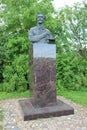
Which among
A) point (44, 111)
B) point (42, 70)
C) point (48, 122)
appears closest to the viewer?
point (48, 122)

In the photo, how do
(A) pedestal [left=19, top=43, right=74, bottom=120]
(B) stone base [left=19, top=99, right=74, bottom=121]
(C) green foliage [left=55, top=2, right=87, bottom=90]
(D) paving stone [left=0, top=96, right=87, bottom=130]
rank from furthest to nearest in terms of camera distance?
(C) green foliage [left=55, top=2, right=87, bottom=90] < (A) pedestal [left=19, top=43, right=74, bottom=120] < (B) stone base [left=19, top=99, right=74, bottom=121] < (D) paving stone [left=0, top=96, right=87, bottom=130]

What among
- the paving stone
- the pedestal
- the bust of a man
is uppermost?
the bust of a man

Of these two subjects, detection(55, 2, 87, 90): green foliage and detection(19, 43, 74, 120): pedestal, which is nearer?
detection(19, 43, 74, 120): pedestal

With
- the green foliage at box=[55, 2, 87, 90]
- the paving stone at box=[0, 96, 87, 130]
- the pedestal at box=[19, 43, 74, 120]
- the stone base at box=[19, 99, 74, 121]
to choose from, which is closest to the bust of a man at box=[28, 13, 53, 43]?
the pedestal at box=[19, 43, 74, 120]

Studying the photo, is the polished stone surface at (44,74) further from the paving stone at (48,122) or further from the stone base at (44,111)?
the paving stone at (48,122)

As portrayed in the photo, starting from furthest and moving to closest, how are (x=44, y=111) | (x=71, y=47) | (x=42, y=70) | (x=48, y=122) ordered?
(x=71, y=47) → (x=42, y=70) → (x=44, y=111) → (x=48, y=122)

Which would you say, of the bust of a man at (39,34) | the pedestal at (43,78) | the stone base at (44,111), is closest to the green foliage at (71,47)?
the pedestal at (43,78)

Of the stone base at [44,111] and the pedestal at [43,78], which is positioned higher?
the pedestal at [43,78]

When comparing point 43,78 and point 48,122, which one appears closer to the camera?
point 48,122

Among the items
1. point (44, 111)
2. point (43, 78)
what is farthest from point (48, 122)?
point (43, 78)

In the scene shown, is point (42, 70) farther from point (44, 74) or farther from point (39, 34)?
point (39, 34)

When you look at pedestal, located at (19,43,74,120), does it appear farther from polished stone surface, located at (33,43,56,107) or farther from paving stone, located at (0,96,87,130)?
paving stone, located at (0,96,87,130)

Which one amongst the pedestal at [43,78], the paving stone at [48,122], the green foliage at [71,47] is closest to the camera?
the paving stone at [48,122]

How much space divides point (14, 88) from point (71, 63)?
2340 millimetres
